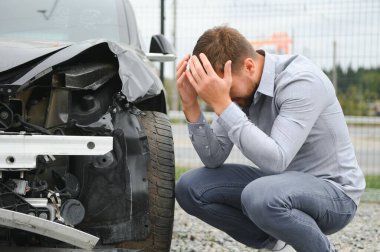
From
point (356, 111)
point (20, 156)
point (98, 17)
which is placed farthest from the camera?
point (356, 111)

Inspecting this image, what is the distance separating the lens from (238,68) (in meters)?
2.92

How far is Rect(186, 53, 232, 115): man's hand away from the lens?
2.85 meters

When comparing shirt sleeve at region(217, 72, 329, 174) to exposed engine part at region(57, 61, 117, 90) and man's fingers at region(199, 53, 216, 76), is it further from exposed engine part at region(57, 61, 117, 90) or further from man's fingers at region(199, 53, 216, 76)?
exposed engine part at region(57, 61, 117, 90)

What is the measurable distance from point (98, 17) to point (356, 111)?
4.91 meters

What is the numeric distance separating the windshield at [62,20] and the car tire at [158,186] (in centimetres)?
116

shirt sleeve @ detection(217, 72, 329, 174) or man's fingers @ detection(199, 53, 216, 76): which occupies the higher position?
man's fingers @ detection(199, 53, 216, 76)

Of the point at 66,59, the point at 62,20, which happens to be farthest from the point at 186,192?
the point at 62,20

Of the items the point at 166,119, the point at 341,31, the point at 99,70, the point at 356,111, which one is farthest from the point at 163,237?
the point at 356,111

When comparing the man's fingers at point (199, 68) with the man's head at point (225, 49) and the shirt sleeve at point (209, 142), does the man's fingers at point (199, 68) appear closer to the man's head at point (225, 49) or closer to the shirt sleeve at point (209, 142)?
the man's head at point (225, 49)

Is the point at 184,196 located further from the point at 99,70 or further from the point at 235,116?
the point at 99,70

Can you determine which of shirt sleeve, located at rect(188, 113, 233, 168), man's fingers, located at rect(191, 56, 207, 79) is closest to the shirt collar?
man's fingers, located at rect(191, 56, 207, 79)

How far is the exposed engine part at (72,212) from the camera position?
2738mm

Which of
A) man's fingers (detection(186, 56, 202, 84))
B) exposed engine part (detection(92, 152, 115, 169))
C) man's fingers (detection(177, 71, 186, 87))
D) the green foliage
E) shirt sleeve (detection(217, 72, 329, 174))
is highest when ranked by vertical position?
man's fingers (detection(186, 56, 202, 84))

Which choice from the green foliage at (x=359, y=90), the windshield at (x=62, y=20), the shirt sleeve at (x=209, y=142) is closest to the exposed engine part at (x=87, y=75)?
the shirt sleeve at (x=209, y=142)
